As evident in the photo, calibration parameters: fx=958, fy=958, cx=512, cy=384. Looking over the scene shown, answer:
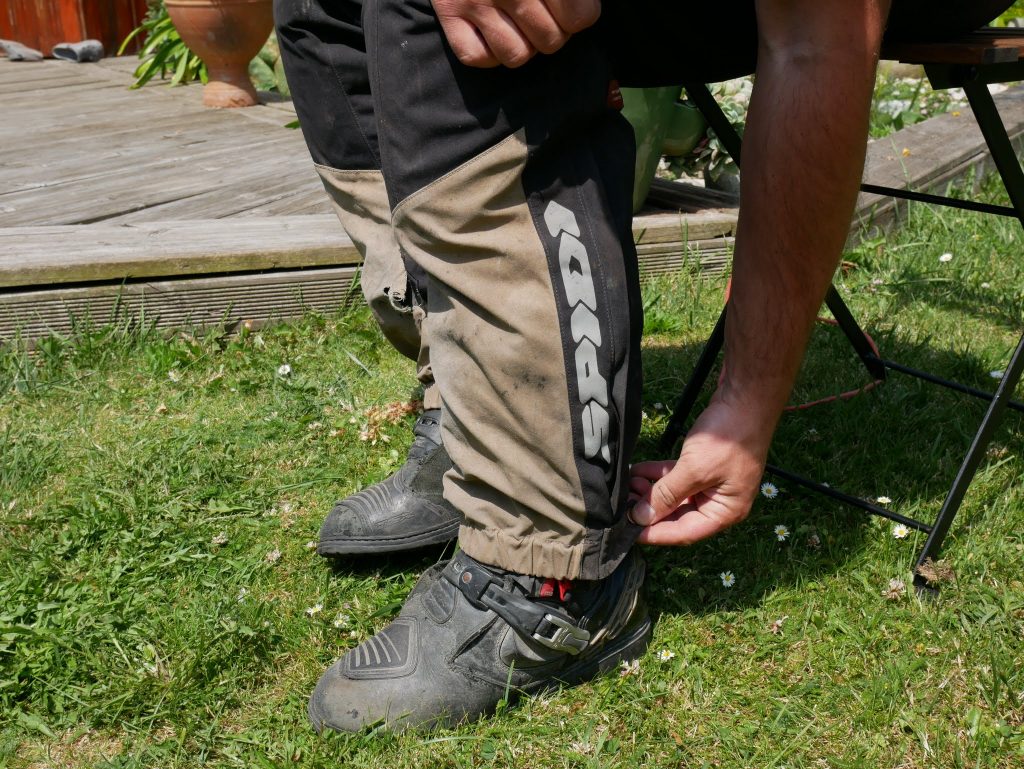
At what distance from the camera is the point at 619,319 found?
134 cm

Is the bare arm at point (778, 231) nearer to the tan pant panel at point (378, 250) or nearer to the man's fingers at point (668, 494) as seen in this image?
the man's fingers at point (668, 494)

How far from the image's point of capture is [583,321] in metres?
1.31

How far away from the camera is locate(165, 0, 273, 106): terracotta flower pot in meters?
5.14

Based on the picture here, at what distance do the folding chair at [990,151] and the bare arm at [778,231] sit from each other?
1.28ft

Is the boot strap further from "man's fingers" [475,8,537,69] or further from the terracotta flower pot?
the terracotta flower pot

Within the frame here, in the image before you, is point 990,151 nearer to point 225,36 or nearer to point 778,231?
point 778,231

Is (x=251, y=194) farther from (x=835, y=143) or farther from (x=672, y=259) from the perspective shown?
(x=835, y=143)

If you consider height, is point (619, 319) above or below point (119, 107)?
above

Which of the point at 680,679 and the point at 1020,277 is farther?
the point at 1020,277

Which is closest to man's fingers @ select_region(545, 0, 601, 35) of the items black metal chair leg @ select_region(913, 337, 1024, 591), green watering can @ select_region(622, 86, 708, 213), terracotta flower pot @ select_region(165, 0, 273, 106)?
black metal chair leg @ select_region(913, 337, 1024, 591)

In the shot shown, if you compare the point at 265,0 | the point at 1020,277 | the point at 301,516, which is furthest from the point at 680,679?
the point at 265,0

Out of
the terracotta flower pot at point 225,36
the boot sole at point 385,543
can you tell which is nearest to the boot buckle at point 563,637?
the boot sole at point 385,543

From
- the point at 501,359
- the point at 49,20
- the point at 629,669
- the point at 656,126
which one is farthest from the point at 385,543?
the point at 49,20

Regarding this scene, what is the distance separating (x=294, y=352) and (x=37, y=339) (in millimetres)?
704
